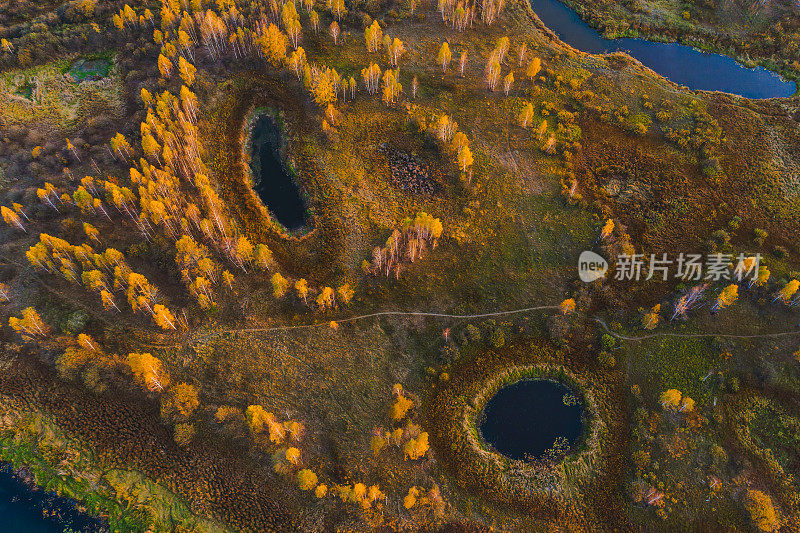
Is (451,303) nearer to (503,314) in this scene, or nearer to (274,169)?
(503,314)

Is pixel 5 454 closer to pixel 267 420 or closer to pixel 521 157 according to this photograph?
pixel 267 420

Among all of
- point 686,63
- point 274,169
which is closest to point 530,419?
point 274,169

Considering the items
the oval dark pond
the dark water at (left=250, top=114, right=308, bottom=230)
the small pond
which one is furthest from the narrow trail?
the small pond

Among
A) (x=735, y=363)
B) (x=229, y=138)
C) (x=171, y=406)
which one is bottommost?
(x=171, y=406)

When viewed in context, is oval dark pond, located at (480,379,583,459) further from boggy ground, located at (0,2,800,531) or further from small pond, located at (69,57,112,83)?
small pond, located at (69,57,112,83)

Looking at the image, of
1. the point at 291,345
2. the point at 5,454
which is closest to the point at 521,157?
the point at 291,345
